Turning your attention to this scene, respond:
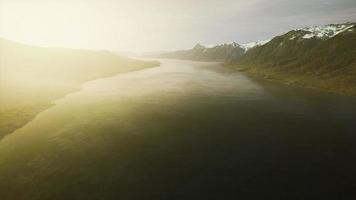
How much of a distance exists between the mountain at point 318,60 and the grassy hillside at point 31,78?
8850 centimetres

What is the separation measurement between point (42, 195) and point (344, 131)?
151 ft

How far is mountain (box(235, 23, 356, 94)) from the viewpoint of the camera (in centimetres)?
10570

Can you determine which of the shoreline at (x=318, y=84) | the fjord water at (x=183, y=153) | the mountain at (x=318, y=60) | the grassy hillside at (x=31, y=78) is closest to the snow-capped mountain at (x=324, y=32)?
the mountain at (x=318, y=60)

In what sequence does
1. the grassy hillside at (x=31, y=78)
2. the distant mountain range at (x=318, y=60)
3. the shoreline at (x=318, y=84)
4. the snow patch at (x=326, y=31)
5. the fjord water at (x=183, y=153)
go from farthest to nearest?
the snow patch at (x=326, y=31), the distant mountain range at (x=318, y=60), the shoreline at (x=318, y=84), the grassy hillside at (x=31, y=78), the fjord water at (x=183, y=153)

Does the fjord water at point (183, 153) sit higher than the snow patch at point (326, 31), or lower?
lower

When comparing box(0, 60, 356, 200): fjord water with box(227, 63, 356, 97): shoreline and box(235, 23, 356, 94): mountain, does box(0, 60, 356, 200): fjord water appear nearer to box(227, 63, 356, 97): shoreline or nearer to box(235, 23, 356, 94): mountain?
box(227, 63, 356, 97): shoreline

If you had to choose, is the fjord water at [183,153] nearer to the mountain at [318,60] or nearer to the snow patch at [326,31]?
the mountain at [318,60]

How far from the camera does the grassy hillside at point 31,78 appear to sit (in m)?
60.0

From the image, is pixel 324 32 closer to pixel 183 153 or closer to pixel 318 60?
pixel 318 60

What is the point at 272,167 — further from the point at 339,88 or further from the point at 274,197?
the point at 339,88

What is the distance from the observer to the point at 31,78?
115 meters

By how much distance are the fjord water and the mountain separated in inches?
1672

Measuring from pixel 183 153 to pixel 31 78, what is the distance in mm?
100574

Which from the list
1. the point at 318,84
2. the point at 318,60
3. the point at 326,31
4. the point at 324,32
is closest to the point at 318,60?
the point at 318,60
